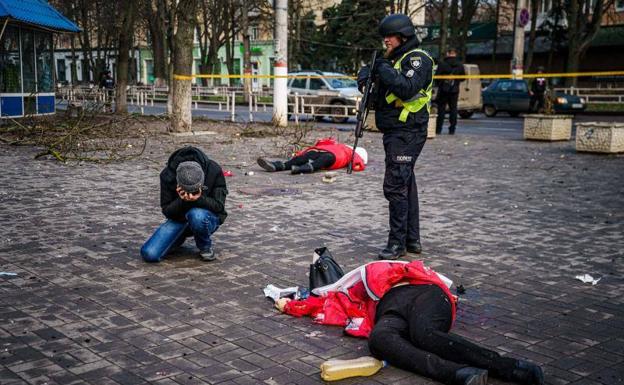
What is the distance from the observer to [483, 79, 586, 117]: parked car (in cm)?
2934

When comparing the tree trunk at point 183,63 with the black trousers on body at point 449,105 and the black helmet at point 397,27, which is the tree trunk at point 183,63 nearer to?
the black trousers on body at point 449,105

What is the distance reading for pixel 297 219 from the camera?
8.05 meters

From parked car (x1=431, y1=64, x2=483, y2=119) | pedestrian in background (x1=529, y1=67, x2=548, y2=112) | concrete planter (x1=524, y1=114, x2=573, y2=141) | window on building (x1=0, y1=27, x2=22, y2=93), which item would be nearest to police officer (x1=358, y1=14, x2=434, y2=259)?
concrete planter (x1=524, y1=114, x2=573, y2=141)

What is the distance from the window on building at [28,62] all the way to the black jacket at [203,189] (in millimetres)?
18162

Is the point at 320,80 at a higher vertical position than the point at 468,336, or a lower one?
higher

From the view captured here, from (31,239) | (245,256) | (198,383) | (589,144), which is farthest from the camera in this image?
(589,144)

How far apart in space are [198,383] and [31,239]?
12.5ft

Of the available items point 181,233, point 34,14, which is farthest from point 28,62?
point 181,233

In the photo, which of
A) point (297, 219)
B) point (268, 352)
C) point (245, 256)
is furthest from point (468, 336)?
point (297, 219)

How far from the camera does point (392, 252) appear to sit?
6.33 meters

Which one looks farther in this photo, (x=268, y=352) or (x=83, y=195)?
(x=83, y=195)

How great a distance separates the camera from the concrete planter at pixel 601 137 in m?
13.8

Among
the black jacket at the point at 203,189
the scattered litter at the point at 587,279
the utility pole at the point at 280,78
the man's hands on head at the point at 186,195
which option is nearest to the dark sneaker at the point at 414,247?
the scattered litter at the point at 587,279

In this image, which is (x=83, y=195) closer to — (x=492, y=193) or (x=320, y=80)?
(x=492, y=193)
